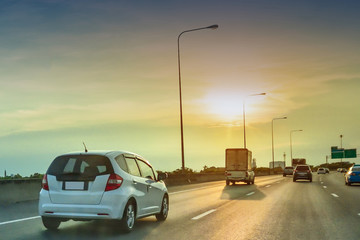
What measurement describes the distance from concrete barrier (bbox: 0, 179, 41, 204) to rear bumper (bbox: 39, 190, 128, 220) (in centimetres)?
794

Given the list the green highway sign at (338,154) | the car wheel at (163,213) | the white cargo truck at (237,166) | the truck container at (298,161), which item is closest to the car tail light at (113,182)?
the car wheel at (163,213)

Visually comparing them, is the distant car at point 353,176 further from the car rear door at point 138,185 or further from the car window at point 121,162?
the car window at point 121,162

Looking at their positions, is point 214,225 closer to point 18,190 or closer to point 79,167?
point 79,167

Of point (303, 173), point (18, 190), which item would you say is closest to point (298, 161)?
point (303, 173)

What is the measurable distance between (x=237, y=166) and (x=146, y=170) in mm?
27163

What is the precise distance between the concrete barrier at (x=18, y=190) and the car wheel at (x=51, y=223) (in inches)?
282

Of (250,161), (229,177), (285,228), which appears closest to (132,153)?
(285,228)

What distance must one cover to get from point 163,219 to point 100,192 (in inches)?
124

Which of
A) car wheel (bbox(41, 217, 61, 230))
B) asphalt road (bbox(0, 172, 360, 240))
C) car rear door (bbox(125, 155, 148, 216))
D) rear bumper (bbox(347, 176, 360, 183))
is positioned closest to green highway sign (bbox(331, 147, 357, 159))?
rear bumper (bbox(347, 176, 360, 183))

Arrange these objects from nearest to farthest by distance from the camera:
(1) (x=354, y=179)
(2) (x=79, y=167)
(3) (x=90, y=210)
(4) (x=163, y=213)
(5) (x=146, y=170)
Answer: (3) (x=90, y=210) < (2) (x=79, y=167) < (5) (x=146, y=170) < (4) (x=163, y=213) < (1) (x=354, y=179)

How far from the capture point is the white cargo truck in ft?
123

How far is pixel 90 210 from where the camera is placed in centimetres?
927

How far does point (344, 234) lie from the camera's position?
32.1ft

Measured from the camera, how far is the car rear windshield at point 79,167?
9.56 metres
